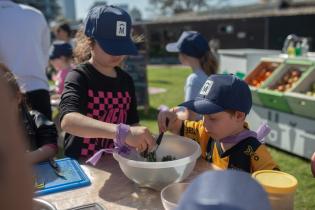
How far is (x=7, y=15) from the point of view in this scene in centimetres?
300

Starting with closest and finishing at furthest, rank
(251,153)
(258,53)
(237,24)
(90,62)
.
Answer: (251,153) → (90,62) → (258,53) → (237,24)

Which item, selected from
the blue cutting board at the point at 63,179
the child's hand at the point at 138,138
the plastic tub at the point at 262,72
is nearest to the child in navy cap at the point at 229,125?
the child's hand at the point at 138,138

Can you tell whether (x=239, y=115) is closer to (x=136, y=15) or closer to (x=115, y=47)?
(x=115, y=47)

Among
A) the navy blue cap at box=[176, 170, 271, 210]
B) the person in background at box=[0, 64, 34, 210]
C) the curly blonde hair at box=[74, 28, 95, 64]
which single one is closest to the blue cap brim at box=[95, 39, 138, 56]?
the curly blonde hair at box=[74, 28, 95, 64]

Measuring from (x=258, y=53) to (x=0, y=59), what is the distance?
5.92 m

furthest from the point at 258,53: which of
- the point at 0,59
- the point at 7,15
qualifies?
the point at 0,59

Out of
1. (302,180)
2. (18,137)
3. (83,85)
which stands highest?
(18,137)

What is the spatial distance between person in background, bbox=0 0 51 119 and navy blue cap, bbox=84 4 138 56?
1.35 meters

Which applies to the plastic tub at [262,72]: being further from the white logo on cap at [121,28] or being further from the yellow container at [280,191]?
the yellow container at [280,191]

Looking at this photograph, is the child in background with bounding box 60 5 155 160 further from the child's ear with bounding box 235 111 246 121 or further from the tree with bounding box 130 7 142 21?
the tree with bounding box 130 7 142 21

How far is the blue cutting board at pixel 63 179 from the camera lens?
1428mm

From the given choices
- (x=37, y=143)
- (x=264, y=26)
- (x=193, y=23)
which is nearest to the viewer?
(x=37, y=143)

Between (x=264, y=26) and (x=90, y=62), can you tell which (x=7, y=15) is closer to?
(x=90, y=62)

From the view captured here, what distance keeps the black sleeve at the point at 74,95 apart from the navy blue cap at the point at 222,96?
1.81 feet
